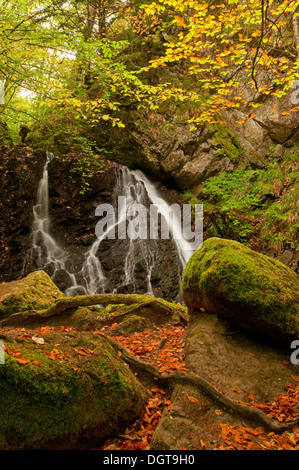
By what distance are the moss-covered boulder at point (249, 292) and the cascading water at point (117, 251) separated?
5755mm

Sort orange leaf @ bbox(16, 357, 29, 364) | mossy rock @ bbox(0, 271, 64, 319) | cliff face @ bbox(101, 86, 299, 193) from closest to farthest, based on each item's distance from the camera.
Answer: orange leaf @ bbox(16, 357, 29, 364) → mossy rock @ bbox(0, 271, 64, 319) → cliff face @ bbox(101, 86, 299, 193)

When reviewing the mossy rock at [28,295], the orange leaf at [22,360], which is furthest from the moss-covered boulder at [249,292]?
the mossy rock at [28,295]

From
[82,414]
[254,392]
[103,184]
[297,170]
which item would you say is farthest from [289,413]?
[297,170]

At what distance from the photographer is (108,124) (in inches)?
571

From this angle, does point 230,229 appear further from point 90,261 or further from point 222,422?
point 222,422

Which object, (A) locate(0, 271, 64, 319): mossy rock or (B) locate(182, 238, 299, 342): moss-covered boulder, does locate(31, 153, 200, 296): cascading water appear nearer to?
(A) locate(0, 271, 64, 319): mossy rock

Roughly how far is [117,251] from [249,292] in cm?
740

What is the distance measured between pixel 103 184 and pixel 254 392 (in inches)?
406

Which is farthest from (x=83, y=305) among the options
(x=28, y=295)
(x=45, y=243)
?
(x=45, y=243)

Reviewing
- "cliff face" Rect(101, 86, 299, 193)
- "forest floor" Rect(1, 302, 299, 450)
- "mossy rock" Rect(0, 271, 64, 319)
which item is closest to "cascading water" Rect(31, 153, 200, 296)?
"cliff face" Rect(101, 86, 299, 193)

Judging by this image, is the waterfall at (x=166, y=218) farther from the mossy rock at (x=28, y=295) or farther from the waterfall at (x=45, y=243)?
the mossy rock at (x=28, y=295)

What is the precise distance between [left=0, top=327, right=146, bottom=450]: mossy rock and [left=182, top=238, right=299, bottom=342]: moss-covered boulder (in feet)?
5.80

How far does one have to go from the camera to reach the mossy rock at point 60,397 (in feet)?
6.15

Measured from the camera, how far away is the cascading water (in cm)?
970
